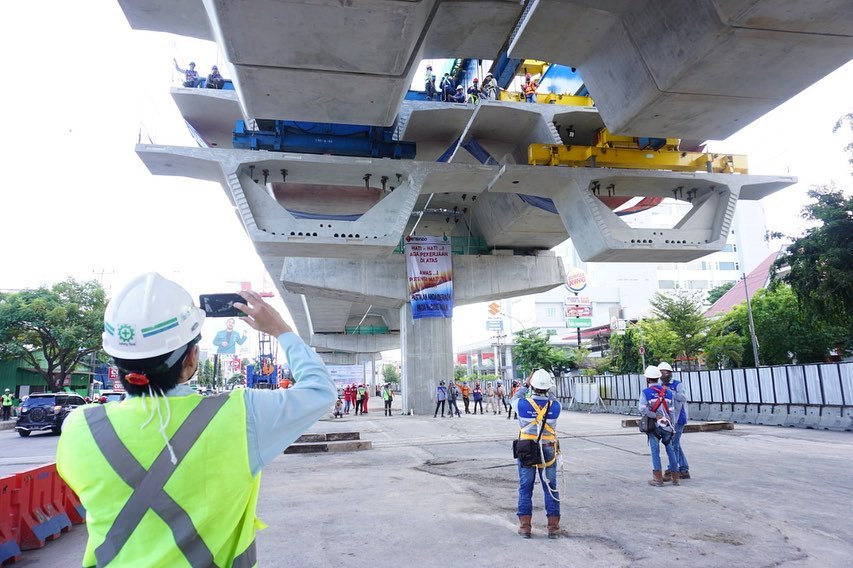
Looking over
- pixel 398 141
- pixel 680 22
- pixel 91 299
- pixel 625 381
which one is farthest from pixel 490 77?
pixel 91 299

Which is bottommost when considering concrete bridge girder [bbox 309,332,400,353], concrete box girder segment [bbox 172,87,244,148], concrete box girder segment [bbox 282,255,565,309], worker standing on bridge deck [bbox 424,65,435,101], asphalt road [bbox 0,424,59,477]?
asphalt road [bbox 0,424,59,477]

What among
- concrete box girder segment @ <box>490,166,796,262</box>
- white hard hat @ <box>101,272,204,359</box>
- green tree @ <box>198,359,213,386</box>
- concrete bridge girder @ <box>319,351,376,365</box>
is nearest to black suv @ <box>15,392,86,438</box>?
concrete box girder segment @ <box>490,166,796,262</box>

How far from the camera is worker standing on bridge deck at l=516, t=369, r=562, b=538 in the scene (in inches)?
230

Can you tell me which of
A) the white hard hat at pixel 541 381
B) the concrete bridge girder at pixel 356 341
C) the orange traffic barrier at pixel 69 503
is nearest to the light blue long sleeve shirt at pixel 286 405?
the white hard hat at pixel 541 381

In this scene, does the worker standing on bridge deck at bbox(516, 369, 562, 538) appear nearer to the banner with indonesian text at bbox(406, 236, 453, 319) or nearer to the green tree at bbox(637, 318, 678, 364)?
the banner with indonesian text at bbox(406, 236, 453, 319)

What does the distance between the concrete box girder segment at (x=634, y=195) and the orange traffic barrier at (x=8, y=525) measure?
12968 mm

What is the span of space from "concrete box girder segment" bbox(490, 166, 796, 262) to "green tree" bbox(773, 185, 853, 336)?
3405mm

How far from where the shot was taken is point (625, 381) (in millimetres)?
26297

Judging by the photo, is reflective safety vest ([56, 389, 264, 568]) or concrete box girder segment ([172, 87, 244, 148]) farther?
concrete box girder segment ([172, 87, 244, 148])

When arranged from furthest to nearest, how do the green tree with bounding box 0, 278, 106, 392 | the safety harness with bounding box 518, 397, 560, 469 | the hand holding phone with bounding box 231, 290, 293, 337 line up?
1. the green tree with bounding box 0, 278, 106, 392
2. the safety harness with bounding box 518, 397, 560, 469
3. the hand holding phone with bounding box 231, 290, 293, 337

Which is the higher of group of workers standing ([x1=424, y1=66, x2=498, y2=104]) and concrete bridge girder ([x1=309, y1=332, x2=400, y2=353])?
group of workers standing ([x1=424, y1=66, x2=498, y2=104])

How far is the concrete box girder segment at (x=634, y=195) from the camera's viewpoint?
15445mm

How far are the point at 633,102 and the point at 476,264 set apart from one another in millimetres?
15324

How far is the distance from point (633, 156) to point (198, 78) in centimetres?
1291
